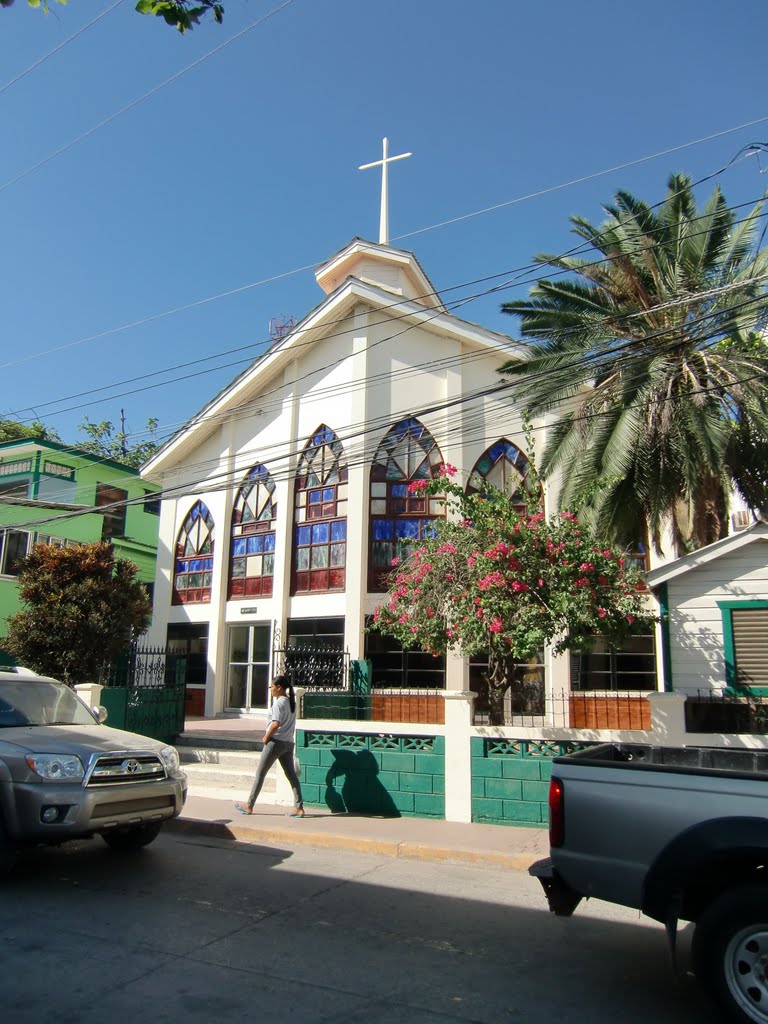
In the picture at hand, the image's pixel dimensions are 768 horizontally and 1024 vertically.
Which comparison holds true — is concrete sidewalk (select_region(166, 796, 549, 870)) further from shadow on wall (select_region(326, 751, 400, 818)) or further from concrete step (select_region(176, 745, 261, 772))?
concrete step (select_region(176, 745, 261, 772))

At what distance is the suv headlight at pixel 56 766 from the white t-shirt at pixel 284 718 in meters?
3.02

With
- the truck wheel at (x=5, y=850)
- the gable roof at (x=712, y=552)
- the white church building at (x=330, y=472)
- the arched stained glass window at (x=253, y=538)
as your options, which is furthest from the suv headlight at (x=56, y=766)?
the arched stained glass window at (x=253, y=538)

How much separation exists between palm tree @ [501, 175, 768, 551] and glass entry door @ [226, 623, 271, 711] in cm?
982

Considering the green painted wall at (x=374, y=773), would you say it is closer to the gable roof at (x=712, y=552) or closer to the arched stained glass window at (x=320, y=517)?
the gable roof at (x=712, y=552)

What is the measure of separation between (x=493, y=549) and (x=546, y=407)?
5.45m

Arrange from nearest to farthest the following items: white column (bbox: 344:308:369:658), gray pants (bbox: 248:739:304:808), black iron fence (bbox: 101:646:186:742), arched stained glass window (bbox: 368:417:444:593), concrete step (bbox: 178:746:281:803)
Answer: gray pants (bbox: 248:739:304:808), concrete step (bbox: 178:746:281:803), black iron fence (bbox: 101:646:186:742), white column (bbox: 344:308:369:658), arched stained glass window (bbox: 368:417:444:593)

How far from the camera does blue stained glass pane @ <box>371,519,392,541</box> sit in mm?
19312

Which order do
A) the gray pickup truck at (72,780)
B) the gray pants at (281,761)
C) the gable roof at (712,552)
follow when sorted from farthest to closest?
the gable roof at (712,552) → the gray pants at (281,761) → the gray pickup truck at (72,780)

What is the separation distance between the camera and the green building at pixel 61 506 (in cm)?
2370

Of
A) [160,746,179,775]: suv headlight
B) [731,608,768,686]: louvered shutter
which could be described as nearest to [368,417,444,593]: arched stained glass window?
[731,608,768,686]: louvered shutter

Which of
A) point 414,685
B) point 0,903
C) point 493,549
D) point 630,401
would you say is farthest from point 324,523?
point 0,903

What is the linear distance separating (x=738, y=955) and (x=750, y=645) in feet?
25.7

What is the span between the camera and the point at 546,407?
14305mm

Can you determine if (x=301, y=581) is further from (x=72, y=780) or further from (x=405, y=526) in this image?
(x=72, y=780)
